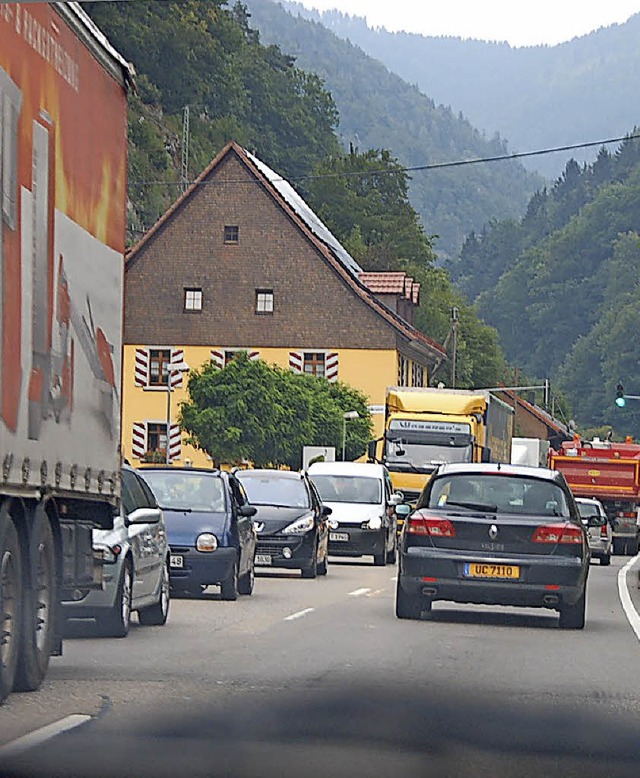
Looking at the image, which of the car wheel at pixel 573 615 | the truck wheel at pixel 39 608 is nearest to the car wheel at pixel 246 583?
the car wheel at pixel 573 615

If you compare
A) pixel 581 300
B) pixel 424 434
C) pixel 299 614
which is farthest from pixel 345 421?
pixel 581 300

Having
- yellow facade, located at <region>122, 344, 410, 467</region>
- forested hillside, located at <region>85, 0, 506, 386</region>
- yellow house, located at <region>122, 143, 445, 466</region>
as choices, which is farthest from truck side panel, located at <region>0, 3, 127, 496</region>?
forested hillside, located at <region>85, 0, 506, 386</region>

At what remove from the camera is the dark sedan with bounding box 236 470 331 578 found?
27469mm

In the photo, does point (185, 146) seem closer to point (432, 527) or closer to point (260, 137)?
point (260, 137)

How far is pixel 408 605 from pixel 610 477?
33190 mm

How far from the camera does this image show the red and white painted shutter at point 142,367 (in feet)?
260

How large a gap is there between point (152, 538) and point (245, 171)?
61.5 metres

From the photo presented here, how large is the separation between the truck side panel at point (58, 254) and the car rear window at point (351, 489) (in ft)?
70.6

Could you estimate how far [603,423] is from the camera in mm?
167625

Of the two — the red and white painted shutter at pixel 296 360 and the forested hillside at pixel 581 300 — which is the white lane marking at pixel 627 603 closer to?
the red and white painted shutter at pixel 296 360

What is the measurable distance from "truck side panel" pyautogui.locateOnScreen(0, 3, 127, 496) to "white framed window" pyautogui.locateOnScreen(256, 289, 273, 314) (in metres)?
65.5

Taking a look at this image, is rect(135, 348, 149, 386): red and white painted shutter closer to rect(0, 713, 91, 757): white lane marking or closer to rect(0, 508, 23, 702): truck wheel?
rect(0, 508, 23, 702): truck wheel

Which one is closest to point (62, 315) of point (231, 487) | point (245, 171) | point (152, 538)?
point (152, 538)

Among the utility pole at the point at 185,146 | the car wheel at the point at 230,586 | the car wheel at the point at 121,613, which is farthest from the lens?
the utility pole at the point at 185,146
